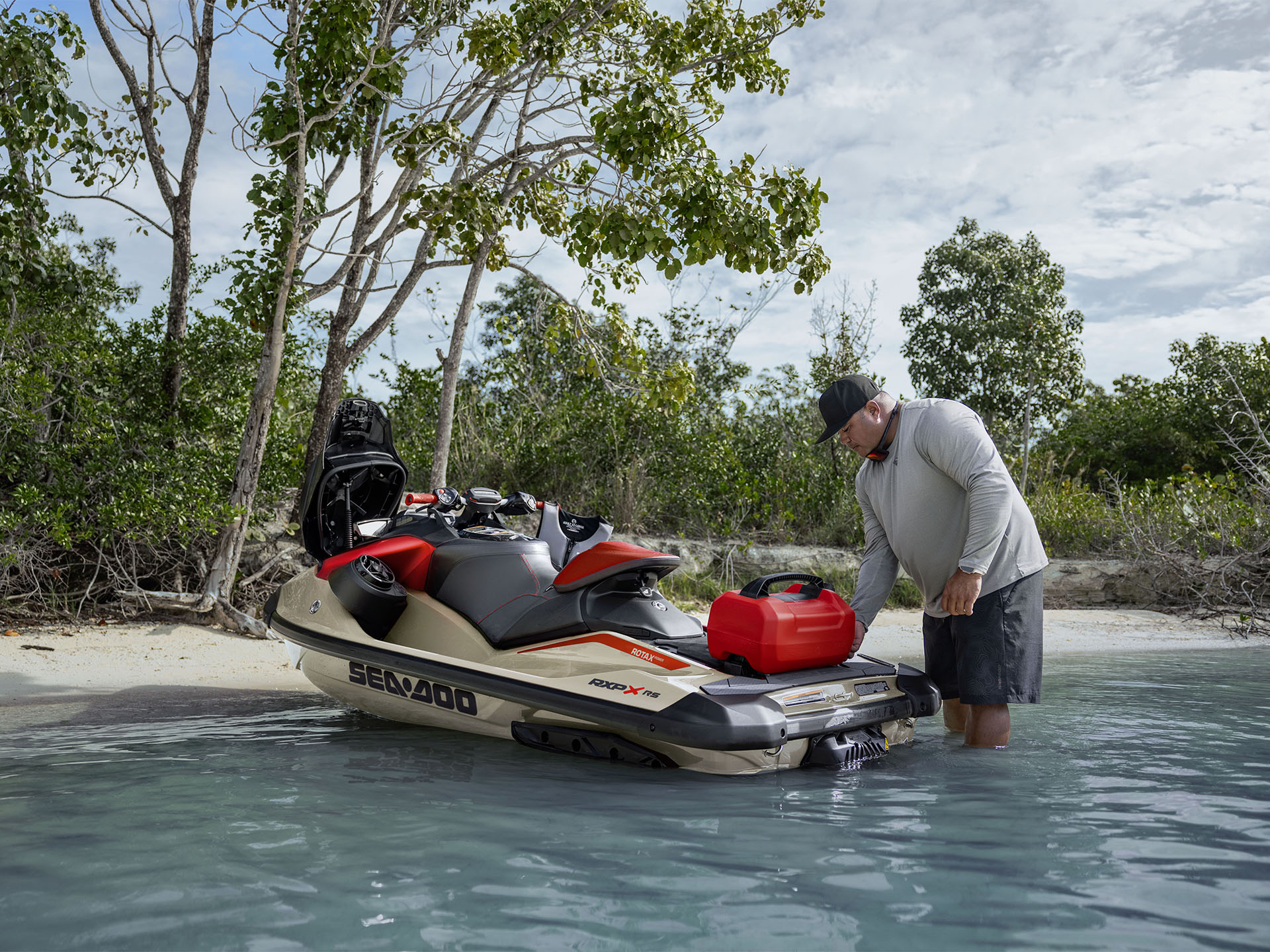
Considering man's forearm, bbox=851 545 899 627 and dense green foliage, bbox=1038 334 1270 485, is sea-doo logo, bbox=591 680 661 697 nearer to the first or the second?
man's forearm, bbox=851 545 899 627

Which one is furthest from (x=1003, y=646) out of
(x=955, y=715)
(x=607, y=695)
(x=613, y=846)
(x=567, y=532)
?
(x=567, y=532)

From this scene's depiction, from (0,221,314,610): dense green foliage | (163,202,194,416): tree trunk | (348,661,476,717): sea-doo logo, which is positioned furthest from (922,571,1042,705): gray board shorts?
(163,202,194,416): tree trunk

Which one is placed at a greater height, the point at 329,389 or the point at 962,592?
the point at 329,389

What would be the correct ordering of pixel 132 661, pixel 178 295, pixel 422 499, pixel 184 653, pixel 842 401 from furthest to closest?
pixel 178 295 → pixel 184 653 → pixel 132 661 → pixel 422 499 → pixel 842 401

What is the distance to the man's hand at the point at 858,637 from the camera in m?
4.17

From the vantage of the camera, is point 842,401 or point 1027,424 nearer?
point 842,401

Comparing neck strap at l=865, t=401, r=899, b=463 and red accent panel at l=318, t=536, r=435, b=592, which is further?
red accent panel at l=318, t=536, r=435, b=592

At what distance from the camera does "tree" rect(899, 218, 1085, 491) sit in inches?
850

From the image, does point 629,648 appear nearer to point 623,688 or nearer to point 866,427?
point 623,688

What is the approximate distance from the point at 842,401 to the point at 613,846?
2015mm

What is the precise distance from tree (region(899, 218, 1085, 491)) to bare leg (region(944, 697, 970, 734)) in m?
17.7

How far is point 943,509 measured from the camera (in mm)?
4129

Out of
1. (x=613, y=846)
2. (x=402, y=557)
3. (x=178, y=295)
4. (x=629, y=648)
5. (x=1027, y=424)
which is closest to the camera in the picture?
(x=613, y=846)

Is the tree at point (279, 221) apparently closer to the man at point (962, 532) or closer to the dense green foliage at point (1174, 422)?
the man at point (962, 532)
